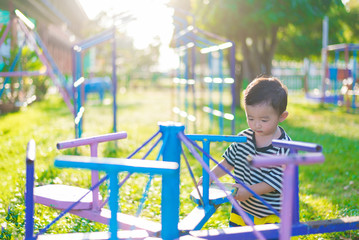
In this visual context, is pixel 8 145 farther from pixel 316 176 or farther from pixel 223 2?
pixel 223 2

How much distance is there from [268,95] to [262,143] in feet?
1.12

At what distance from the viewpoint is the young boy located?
7.67 feet

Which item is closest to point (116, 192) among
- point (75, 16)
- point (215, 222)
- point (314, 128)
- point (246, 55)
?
point (215, 222)

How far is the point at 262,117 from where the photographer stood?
2.36 m

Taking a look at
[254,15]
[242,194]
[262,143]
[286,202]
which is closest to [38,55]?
[262,143]

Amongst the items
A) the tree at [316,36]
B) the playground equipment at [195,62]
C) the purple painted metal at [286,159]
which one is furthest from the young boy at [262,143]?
the tree at [316,36]

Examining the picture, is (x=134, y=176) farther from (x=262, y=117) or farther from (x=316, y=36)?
(x=316, y=36)

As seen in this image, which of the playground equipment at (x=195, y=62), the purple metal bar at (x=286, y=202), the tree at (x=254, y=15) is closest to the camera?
the purple metal bar at (x=286, y=202)

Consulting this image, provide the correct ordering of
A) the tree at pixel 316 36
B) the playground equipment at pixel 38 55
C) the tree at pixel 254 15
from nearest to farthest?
1. the playground equipment at pixel 38 55
2. the tree at pixel 254 15
3. the tree at pixel 316 36

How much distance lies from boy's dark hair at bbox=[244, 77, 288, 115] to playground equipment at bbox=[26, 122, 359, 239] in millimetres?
326

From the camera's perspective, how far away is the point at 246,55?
12867mm

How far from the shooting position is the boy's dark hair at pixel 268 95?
2.33 metres

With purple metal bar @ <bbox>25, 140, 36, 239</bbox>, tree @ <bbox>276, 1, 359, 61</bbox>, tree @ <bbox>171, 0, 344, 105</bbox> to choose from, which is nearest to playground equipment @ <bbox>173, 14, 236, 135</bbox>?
tree @ <bbox>171, 0, 344, 105</bbox>

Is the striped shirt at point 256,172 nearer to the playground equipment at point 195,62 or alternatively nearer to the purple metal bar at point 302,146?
the purple metal bar at point 302,146
